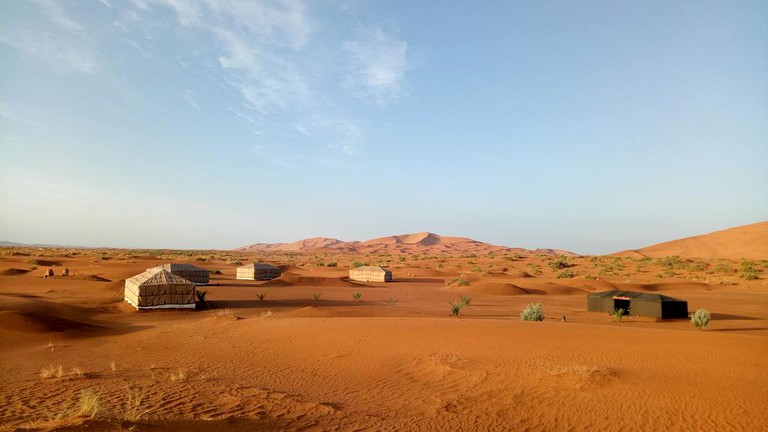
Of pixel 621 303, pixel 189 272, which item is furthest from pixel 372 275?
pixel 621 303

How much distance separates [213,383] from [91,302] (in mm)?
20943

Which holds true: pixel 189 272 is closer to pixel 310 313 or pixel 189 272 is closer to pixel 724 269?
pixel 310 313

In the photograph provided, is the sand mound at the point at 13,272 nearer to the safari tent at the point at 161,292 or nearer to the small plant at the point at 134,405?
the safari tent at the point at 161,292

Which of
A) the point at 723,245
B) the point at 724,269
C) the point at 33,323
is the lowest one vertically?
the point at 33,323

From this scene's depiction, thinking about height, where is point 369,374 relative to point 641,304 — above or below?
below

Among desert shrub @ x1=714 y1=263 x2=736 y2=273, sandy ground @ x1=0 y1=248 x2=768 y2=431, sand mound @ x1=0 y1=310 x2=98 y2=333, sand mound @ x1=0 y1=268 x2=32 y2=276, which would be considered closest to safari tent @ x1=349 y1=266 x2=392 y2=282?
sandy ground @ x1=0 y1=248 x2=768 y2=431

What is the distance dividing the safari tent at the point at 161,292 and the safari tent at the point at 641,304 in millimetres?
23447

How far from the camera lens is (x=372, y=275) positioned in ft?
164

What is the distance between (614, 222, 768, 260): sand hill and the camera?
249 ft

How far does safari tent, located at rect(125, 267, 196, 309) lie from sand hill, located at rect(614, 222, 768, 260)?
8133cm

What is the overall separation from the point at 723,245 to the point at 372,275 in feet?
237

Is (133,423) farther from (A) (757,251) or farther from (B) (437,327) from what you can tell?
(A) (757,251)

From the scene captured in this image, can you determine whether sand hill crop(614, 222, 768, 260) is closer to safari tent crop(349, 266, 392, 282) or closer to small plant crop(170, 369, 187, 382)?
safari tent crop(349, 266, 392, 282)

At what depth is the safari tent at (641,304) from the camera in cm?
2428
